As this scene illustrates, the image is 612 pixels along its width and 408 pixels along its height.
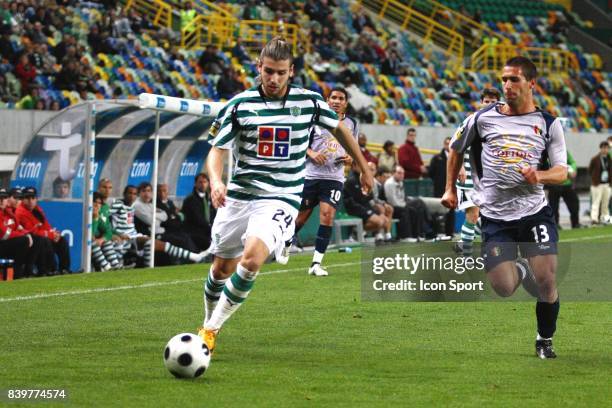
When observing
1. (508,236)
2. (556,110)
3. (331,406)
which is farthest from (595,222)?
(331,406)

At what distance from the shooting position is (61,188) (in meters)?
16.1

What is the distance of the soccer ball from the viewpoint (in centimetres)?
708

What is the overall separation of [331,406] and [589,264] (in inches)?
417

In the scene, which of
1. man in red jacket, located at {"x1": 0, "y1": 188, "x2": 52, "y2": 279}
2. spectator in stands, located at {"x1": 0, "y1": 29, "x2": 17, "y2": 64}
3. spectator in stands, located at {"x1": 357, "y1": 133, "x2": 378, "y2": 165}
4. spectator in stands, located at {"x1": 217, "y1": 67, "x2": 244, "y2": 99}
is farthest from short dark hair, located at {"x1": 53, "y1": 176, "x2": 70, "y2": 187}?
spectator in stands, located at {"x1": 217, "y1": 67, "x2": 244, "y2": 99}

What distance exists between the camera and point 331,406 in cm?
637

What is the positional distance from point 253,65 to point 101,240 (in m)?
13.7

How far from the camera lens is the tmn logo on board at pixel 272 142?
797 cm

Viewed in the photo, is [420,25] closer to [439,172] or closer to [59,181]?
[439,172]

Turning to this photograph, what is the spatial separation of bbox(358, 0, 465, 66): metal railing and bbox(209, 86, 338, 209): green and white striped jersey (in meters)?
30.3

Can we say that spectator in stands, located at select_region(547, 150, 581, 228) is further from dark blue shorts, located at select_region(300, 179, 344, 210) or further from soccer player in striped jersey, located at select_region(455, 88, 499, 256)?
dark blue shorts, located at select_region(300, 179, 344, 210)

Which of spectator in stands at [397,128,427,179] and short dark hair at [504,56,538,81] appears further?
spectator in stands at [397,128,427,179]

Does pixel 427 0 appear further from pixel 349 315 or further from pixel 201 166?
pixel 349 315

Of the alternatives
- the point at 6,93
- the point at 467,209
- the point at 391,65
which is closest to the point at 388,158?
the point at 6,93

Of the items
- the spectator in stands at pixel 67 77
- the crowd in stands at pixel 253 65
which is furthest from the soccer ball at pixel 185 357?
the spectator in stands at pixel 67 77
